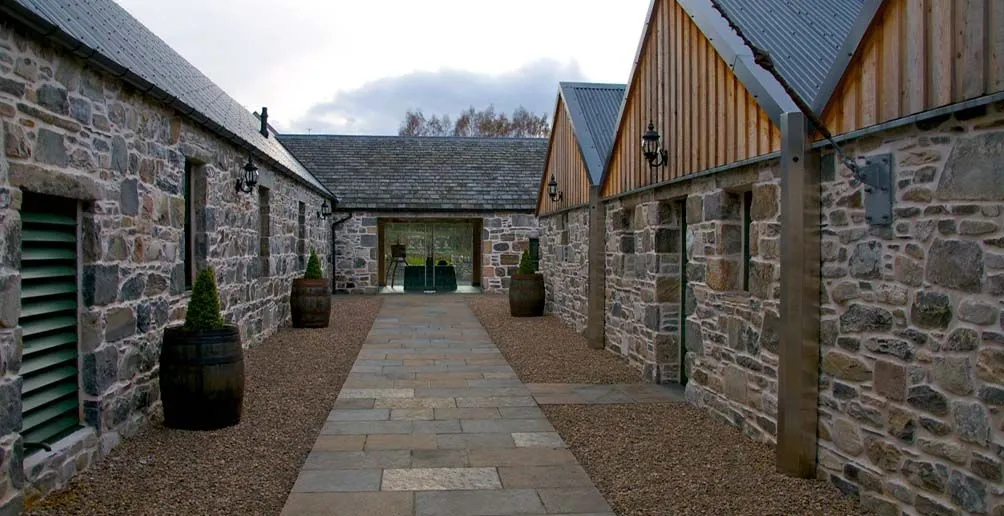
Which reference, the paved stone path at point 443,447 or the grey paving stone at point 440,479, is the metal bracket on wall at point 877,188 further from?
the grey paving stone at point 440,479

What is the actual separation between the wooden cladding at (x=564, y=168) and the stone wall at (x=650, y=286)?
2.45 meters

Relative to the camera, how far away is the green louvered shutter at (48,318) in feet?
15.2

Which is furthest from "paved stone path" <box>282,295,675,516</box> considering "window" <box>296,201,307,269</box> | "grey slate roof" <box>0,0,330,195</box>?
"window" <box>296,201,307,269</box>

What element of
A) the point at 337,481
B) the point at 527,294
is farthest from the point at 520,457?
the point at 527,294

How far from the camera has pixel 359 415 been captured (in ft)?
21.9

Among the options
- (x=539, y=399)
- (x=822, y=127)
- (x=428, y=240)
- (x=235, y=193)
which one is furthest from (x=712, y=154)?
(x=428, y=240)

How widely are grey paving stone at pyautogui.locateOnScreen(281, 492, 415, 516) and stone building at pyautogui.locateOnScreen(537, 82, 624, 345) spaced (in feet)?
21.5

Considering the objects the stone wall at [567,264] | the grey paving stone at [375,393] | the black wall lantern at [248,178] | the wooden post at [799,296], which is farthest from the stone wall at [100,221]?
the stone wall at [567,264]

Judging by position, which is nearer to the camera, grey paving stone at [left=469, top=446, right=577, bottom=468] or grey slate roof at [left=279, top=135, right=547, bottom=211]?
grey paving stone at [left=469, top=446, right=577, bottom=468]

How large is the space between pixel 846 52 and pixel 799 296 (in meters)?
1.61

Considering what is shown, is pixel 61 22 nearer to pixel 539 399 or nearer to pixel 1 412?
pixel 1 412

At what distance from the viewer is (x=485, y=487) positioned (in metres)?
4.76

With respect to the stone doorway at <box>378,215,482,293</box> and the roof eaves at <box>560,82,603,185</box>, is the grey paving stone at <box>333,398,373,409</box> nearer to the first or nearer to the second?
the roof eaves at <box>560,82,603,185</box>

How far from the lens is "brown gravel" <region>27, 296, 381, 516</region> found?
4.43m
